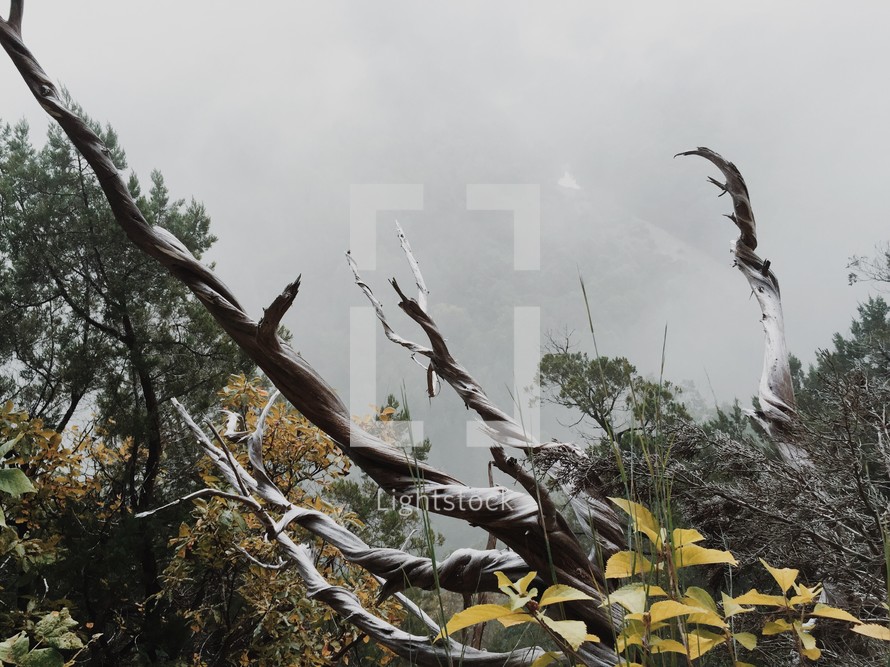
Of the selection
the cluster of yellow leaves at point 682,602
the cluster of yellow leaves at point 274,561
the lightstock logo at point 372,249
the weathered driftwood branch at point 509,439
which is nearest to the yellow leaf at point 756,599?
the cluster of yellow leaves at point 682,602

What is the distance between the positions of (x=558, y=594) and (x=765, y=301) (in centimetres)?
91

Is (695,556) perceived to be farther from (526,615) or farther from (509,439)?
(509,439)

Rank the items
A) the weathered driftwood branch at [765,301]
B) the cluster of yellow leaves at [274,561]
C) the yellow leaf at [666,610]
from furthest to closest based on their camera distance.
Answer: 1. the cluster of yellow leaves at [274,561]
2. the weathered driftwood branch at [765,301]
3. the yellow leaf at [666,610]

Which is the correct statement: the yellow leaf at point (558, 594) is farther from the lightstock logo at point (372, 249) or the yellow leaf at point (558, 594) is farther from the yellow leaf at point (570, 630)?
the lightstock logo at point (372, 249)

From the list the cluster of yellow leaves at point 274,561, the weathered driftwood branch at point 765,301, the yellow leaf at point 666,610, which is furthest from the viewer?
the cluster of yellow leaves at point 274,561

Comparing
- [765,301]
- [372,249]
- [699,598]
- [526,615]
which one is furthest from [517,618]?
[372,249]

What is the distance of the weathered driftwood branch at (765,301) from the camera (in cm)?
90

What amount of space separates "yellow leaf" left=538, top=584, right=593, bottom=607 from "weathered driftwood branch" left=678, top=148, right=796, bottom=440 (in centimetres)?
72

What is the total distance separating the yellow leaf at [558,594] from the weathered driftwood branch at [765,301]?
0.72 m

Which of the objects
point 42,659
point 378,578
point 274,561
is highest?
point 378,578

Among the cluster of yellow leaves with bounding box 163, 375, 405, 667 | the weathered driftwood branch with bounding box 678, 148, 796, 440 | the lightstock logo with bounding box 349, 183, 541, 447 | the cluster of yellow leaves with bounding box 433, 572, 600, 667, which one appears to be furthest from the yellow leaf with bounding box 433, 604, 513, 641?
the cluster of yellow leaves with bounding box 163, 375, 405, 667

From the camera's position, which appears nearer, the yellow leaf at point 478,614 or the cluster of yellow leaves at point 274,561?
the yellow leaf at point 478,614

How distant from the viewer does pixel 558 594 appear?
0.31m

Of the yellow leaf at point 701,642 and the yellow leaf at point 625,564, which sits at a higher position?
Result: the yellow leaf at point 625,564
